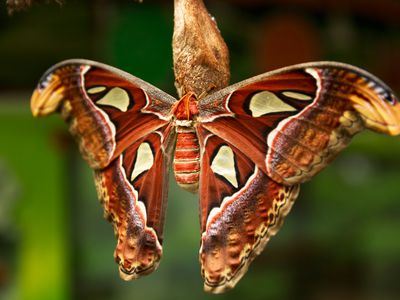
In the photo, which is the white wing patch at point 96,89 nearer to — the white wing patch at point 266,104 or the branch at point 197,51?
the branch at point 197,51

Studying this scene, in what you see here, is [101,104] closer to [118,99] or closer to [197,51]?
[118,99]

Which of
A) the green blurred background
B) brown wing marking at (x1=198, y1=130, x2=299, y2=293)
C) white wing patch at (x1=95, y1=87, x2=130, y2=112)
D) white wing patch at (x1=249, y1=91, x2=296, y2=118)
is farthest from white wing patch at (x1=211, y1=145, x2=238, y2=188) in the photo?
the green blurred background

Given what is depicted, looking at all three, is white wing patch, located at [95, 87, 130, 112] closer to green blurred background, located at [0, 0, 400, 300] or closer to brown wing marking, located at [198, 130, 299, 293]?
brown wing marking, located at [198, 130, 299, 293]

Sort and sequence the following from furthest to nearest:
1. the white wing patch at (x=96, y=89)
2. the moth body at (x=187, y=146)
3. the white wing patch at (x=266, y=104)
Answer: the white wing patch at (x=96, y=89)
the moth body at (x=187, y=146)
the white wing patch at (x=266, y=104)

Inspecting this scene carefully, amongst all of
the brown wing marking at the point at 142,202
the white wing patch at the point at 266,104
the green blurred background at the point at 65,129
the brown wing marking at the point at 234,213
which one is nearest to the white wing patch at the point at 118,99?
the brown wing marking at the point at 142,202

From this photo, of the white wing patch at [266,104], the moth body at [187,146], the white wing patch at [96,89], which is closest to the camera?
the white wing patch at [266,104]

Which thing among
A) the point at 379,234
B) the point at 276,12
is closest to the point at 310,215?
the point at 379,234
